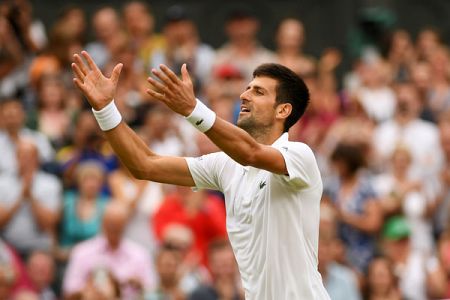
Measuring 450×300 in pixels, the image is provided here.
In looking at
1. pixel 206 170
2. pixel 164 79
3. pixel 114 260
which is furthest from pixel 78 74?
pixel 114 260

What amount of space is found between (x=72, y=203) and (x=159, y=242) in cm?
88

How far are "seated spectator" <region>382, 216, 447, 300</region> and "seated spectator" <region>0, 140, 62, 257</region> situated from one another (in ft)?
10.2

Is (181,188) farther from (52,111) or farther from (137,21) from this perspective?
(137,21)

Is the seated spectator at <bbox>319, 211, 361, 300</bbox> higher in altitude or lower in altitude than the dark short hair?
lower

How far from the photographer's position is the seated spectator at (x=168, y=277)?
35.0 feet

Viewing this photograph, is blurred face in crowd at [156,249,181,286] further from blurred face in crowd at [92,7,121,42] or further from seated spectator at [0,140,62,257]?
blurred face in crowd at [92,7,121,42]

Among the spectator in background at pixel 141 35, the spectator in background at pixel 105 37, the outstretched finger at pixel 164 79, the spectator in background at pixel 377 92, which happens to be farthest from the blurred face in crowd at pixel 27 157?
the outstretched finger at pixel 164 79

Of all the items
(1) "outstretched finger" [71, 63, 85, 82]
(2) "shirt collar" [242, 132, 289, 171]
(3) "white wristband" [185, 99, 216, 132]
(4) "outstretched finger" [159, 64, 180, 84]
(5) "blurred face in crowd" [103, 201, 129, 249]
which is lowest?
(5) "blurred face in crowd" [103, 201, 129, 249]

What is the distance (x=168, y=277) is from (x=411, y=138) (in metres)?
3.63

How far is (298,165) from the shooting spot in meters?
6.74

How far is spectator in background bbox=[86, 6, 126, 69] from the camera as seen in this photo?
13737 millimetres

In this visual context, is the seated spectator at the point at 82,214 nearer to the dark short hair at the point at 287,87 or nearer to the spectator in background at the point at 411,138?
the spectator in background at the point at 411,138

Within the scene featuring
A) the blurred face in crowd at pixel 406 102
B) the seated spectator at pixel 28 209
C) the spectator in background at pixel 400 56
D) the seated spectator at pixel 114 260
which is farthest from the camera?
the spectator in background at pixel 400 56

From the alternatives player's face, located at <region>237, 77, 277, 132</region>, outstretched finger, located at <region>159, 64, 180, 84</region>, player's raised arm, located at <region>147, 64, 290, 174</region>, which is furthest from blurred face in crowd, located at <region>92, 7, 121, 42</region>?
outstretched finger, located at <region>159, 64, 180, 84</region>
